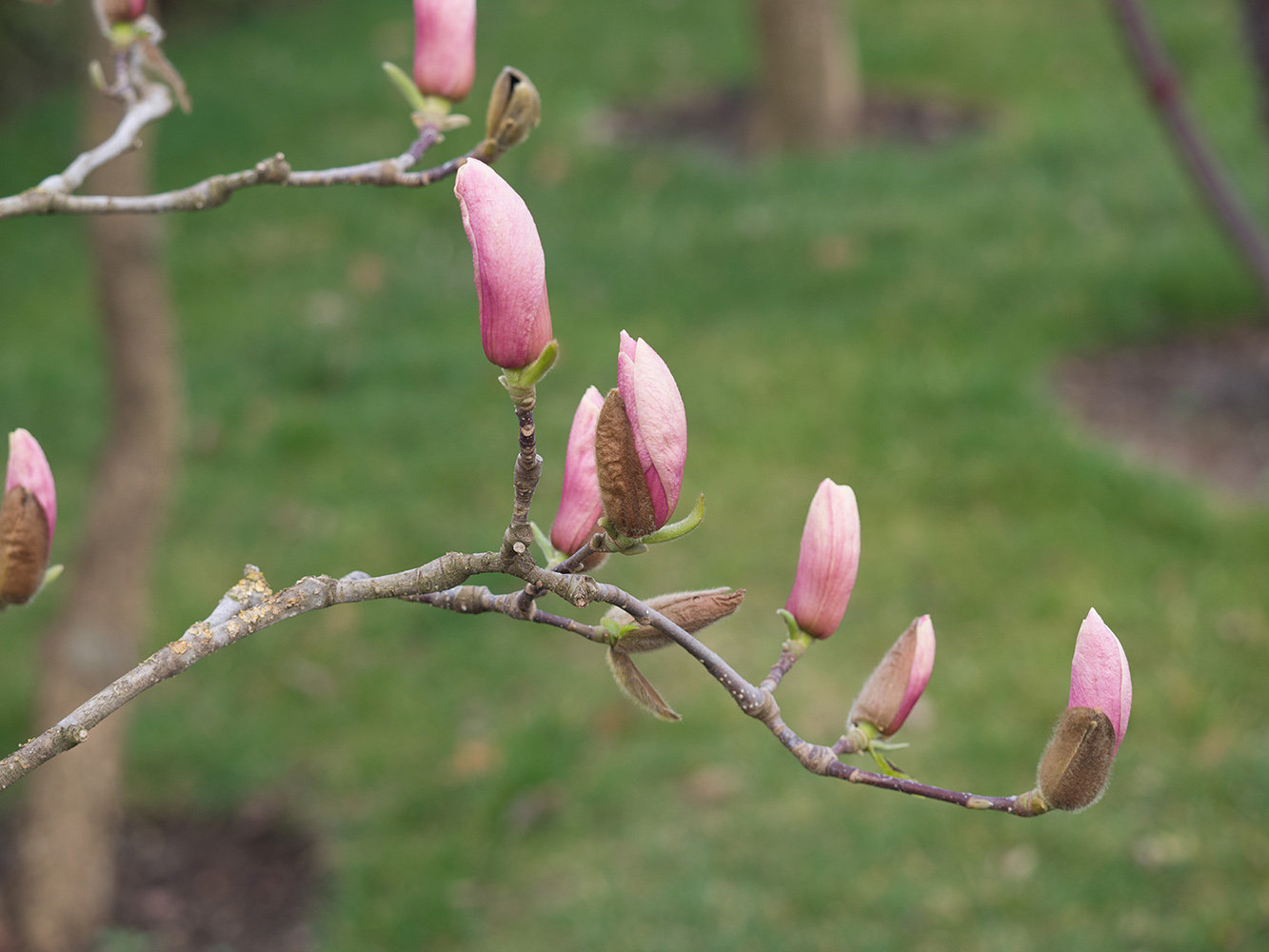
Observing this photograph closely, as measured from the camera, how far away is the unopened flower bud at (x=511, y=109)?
1343mm

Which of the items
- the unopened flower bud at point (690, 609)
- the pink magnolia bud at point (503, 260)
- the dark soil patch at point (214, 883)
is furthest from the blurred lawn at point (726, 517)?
the pink magnolia bud at point (503, 260)

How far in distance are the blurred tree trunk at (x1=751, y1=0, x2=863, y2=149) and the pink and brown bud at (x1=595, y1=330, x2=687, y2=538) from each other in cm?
640

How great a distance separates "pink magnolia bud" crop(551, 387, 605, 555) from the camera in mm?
1060

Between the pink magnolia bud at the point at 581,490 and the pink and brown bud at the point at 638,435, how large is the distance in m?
0.14

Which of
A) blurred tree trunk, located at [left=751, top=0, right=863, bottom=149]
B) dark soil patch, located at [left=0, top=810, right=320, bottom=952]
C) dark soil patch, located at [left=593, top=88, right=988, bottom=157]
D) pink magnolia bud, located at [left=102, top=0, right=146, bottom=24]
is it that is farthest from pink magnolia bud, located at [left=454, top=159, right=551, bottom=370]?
dark soil patch, located at [left=593, top=88, right=988, bottom=157]

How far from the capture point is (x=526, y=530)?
92cm

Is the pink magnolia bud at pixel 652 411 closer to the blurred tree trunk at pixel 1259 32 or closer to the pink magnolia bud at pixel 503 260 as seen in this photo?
the pink magnolia bud at pixel 503 260

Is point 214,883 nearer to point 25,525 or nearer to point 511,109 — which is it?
point 25,525

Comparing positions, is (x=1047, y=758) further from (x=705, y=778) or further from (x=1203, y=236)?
(x=1203, y=236)

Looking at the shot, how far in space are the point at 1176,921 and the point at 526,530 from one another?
2.45 metres

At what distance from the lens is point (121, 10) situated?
59.6 inches

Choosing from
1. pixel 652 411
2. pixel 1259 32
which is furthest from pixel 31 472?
pixel 1259 32

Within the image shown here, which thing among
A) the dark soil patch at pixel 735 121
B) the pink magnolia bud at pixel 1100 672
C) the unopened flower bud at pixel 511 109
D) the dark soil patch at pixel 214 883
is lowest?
the dark soil patch at pixel 214 883

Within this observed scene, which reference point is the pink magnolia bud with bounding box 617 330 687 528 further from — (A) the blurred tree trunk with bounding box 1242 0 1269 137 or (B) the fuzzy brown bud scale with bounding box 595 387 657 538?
(A) the blurred tree trunk with bounding box 1242 0 1269 137
